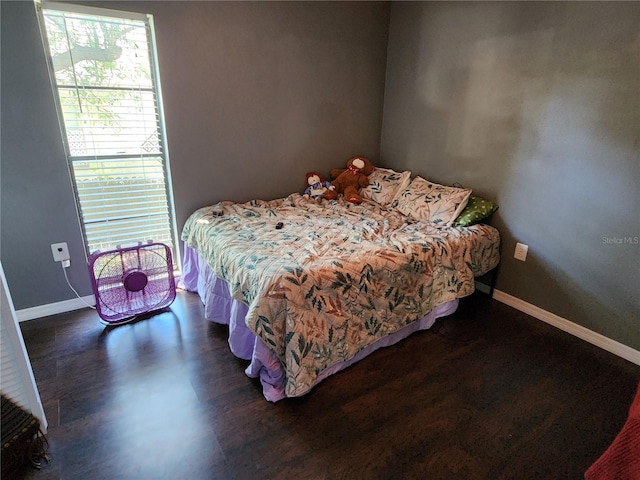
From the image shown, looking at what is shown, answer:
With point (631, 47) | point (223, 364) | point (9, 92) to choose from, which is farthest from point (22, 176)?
point (631, 47)

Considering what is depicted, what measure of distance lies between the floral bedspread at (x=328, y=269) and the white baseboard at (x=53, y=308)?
2.65 ft

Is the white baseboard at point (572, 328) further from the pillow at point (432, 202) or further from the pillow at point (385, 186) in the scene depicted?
the pillow at point (385, 186)

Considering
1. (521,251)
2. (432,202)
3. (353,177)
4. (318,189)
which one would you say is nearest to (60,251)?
(318,189)

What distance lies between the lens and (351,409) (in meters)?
1.67

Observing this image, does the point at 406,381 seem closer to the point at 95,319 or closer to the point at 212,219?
the point at 212,219

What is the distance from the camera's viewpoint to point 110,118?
7.53 ft

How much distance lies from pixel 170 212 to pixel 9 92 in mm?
1102

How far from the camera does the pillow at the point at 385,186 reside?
2988 mm

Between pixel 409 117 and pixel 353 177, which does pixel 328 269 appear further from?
pixel 409 117

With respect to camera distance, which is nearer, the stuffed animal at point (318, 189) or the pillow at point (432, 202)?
the pillow at point (432, 202)

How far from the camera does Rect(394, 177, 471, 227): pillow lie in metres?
2.56

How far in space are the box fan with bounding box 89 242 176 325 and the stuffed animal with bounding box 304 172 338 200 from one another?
1.27 m

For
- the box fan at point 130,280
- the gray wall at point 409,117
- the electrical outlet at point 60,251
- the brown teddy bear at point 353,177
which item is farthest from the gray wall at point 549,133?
the electrical outlet at point 60,251

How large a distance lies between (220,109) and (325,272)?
5.19 ft
